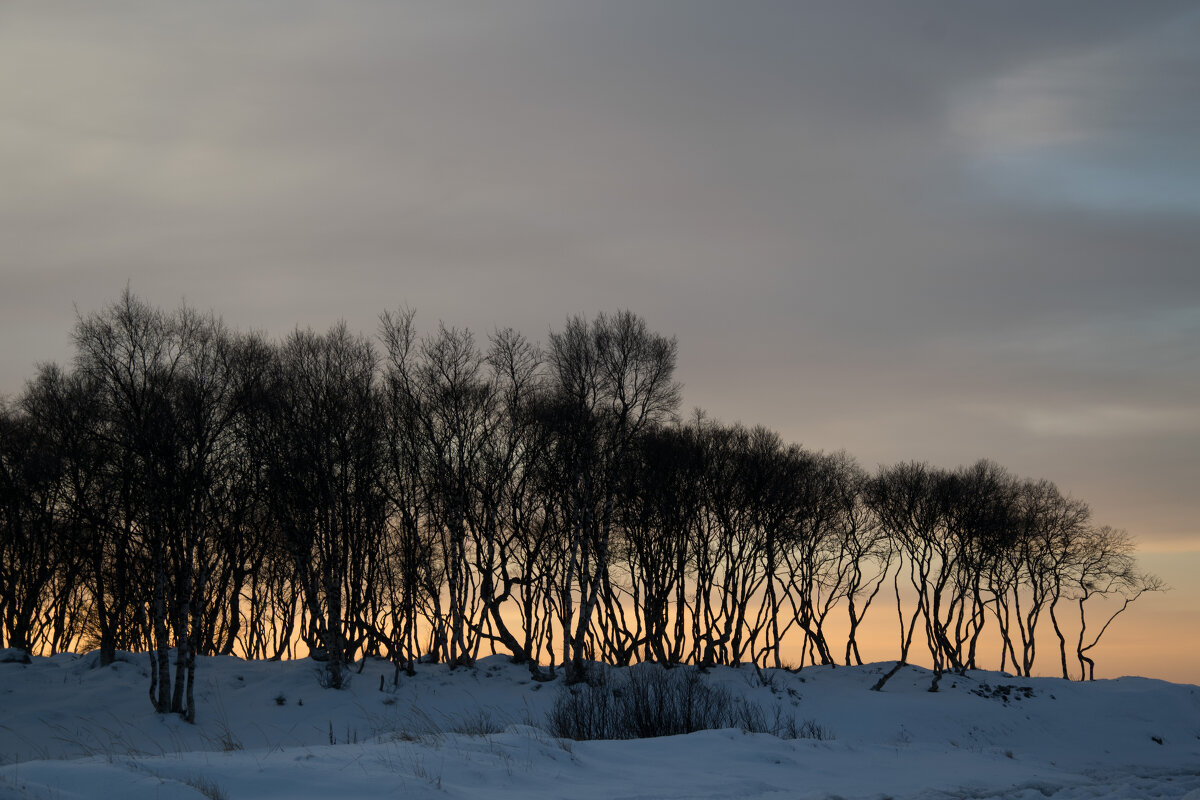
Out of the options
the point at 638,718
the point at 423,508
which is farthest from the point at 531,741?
the point at 423,508

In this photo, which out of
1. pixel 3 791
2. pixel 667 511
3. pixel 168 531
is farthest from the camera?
pixel 667 511

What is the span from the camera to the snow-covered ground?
43.1ft

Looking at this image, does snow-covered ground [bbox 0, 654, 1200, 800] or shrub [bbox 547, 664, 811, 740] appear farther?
shrub [bbox 547, 664, 811, 740]

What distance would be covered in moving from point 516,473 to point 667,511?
9014 mm

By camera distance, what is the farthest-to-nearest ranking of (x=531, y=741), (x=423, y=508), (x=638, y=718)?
(x=423, y=508) → (x=638, y=718) → (x=531, y=741)

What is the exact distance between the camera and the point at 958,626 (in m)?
58.0

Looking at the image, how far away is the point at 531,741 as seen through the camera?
16766 mm

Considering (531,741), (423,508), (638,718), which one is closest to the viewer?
(531,741)

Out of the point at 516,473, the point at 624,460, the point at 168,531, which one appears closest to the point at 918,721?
the point at 624,460

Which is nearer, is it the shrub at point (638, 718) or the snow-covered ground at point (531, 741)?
the snow-covered ground at point (531, 741)

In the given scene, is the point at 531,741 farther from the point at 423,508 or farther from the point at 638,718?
the point at 423,508

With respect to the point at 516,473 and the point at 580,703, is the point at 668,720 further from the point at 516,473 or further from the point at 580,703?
the point at 516,473

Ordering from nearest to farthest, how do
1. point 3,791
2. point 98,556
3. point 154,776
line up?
point 3,791 < point 154,776 < point 98,556

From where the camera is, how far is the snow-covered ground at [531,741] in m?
13.1
